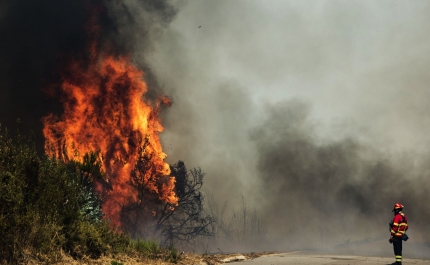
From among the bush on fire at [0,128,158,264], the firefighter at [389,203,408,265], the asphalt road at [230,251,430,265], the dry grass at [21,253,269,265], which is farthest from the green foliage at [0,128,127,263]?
the firefighter at [389,203,408,265]

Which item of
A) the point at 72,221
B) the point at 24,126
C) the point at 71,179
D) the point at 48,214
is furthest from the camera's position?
the point at 24,126

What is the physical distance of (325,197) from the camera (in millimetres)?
42500

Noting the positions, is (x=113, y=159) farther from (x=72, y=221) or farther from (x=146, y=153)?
(x=72, y=221)

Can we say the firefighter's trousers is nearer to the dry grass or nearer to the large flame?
the dry grass

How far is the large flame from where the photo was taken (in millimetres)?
28984

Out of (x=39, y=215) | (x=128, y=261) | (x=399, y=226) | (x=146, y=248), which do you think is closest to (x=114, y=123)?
(x=146, y=248)

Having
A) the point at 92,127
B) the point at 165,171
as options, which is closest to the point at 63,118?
the point at 92,127

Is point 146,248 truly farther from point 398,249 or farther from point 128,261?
point 398,249

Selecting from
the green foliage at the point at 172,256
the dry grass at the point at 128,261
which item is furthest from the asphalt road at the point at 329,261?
the green foliage at the point at 172,256

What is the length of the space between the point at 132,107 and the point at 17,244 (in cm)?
2153

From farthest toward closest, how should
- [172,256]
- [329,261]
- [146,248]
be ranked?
[329,261] < [146,248] < [172,256]

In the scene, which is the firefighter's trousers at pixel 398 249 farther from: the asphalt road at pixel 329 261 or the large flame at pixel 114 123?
the large flame at pixel 114 123

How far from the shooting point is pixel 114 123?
97.5ft

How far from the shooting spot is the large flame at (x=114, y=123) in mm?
28984
